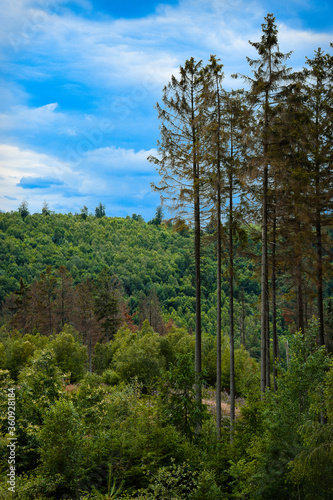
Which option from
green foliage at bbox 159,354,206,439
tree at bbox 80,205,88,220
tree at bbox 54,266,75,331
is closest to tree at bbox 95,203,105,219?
tree at bbox 80,205,88,220

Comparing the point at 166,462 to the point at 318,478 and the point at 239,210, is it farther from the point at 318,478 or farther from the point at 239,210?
the point at 239,210

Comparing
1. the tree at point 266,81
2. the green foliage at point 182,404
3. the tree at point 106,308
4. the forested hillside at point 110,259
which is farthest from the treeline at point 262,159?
the forested hillside at point 110,259

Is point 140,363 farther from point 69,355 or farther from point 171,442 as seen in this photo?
point 171,442

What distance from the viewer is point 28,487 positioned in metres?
7.57

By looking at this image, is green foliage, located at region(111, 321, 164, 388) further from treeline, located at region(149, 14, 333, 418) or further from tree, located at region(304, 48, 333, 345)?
tree, located at region(304, 48, 333, 345)

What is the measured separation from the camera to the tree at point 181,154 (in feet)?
45.6

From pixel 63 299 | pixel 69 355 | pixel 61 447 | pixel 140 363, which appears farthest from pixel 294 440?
pixel 63 299

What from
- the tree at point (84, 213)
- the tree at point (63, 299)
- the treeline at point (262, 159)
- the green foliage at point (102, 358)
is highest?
the tree at point (84, 213)

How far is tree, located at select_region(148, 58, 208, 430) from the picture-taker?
13.9 m

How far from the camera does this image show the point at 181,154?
46.0 ft

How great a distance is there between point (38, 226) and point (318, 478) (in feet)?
406

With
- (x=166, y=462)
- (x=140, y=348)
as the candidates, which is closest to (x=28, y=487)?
(x=166, y=462)

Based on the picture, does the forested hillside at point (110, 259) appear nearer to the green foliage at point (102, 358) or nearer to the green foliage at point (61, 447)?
the green foliage at point (102, 358)

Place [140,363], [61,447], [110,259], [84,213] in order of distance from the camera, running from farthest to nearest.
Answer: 1. [84,213]
2. [110,259]
3. [140,363]
4. [61,447]
